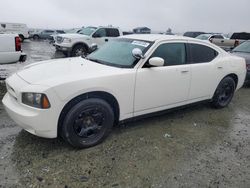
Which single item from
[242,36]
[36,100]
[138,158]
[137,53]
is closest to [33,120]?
[36,100]

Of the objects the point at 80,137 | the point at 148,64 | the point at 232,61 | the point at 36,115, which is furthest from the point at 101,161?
the point at 232,61

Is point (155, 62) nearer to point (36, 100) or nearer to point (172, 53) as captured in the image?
point (172, 53)

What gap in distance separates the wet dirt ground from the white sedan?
345 mm

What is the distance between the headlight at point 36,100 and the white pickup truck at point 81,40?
9.90 m

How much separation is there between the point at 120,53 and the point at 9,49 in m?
3.36

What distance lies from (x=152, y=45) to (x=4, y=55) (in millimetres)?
3898

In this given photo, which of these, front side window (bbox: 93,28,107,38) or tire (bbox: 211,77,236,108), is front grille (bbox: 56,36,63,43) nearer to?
front side window (bbox: 93,28,107,38)

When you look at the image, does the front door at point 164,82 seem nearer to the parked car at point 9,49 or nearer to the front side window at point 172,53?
the front side window at point 172,53

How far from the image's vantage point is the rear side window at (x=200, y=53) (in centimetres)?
433

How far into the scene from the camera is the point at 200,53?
4488 mm

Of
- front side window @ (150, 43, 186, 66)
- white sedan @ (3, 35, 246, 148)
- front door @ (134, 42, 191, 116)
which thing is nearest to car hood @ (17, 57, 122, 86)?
white sedan @ (3, 35, 246, 148)

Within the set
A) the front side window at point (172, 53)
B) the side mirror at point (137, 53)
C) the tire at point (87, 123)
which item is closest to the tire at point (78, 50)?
the front side window at point (172, 53)

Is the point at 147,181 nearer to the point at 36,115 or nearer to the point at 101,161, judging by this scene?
the point at 101,161

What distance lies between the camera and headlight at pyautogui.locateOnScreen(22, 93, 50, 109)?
281cm
